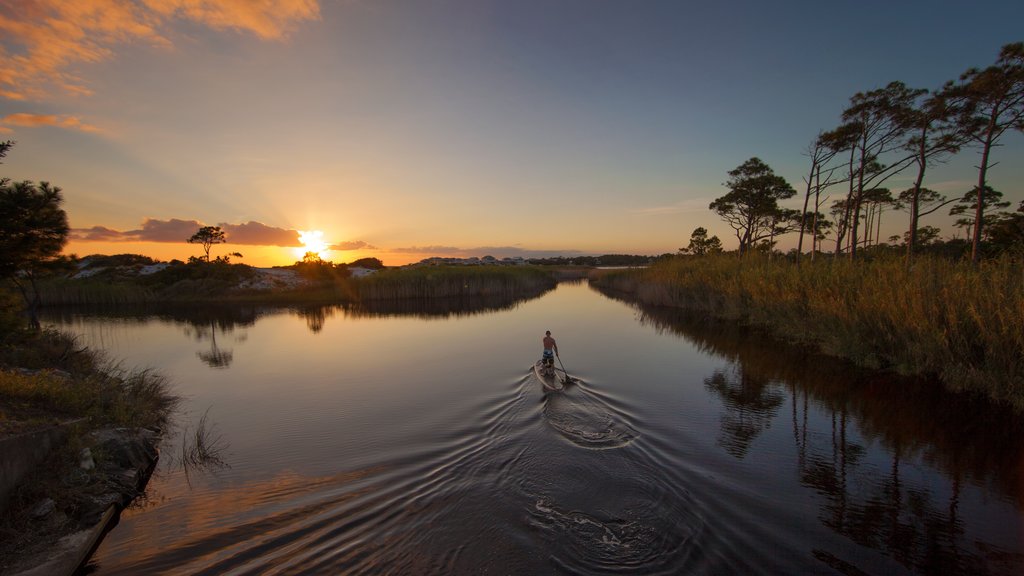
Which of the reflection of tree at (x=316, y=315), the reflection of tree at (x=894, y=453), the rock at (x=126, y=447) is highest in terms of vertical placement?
the rock at (x=126, y=447)

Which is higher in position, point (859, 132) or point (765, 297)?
point (859, 132)

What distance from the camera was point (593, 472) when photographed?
5.86 meters

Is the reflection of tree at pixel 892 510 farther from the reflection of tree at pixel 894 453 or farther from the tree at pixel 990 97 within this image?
the tree at pixel 990 97

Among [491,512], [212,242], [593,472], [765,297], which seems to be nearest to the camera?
[491,512]

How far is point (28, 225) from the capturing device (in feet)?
28.7

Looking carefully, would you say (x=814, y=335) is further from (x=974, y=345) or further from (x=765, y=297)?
(x=974, y=345)

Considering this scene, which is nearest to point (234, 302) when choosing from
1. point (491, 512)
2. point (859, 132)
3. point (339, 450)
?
point (339, 450)

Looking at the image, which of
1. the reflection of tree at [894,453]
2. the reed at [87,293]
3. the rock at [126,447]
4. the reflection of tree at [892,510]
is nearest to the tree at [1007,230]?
the reflection of tree at [894,453]

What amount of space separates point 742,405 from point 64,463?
11313 mm

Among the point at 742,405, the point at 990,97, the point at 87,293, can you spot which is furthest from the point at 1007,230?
the point at 87,293

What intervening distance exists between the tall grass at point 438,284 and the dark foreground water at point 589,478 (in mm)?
25553

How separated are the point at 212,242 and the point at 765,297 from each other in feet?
202

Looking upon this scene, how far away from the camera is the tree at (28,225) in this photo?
852cm

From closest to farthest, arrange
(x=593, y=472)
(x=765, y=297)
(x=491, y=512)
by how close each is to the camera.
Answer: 1. (x=491, y=512)
2. (x=593, y=472)
3. (x=765, y=297)
